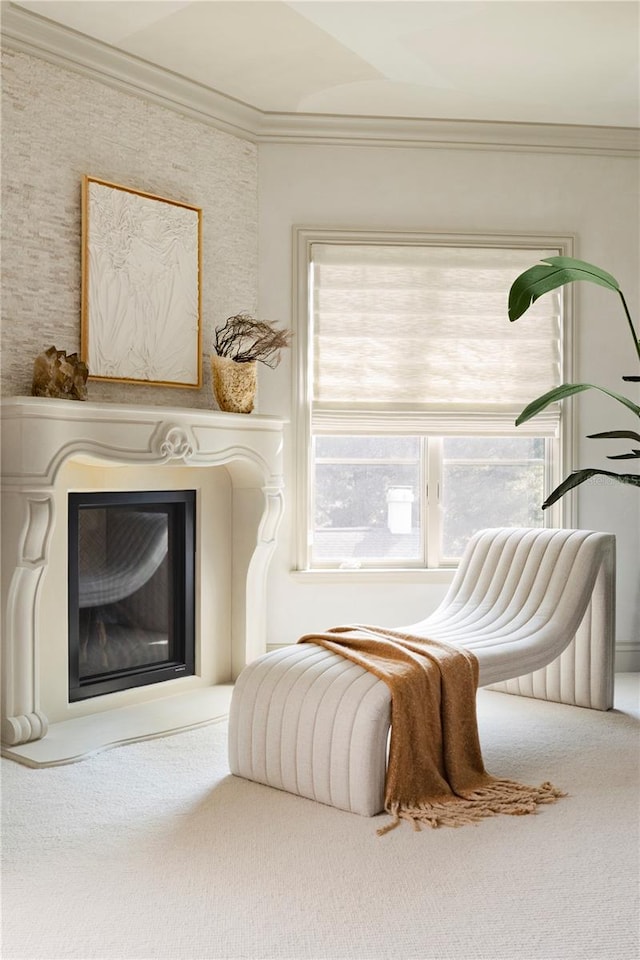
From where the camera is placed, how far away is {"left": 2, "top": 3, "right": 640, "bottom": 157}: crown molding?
13.1ft

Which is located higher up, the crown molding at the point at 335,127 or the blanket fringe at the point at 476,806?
the crown molding at the point at 335,127

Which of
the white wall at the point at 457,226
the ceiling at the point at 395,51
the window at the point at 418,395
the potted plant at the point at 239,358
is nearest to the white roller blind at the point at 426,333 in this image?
the window at the point at 418,395

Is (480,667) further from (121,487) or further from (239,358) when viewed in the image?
(239,358)

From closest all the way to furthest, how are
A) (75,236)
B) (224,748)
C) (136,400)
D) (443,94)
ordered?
1. (224,748)
2. (75,236)
3. (136,400)
4. (443,94)

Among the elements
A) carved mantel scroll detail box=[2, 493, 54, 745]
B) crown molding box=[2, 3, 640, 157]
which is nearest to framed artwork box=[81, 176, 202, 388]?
crown molding box=[2, 3, 640, 157]

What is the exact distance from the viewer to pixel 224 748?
3.43 metres

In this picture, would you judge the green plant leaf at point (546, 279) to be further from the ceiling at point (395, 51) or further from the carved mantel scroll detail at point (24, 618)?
the carved mantel scroll detail at point (24, 618)

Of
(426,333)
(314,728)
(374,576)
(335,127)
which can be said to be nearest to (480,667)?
(314,728)

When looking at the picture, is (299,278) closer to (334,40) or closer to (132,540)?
(334,40)

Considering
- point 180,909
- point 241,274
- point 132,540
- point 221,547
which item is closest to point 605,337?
point 241,274

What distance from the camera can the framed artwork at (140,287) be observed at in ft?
12.6

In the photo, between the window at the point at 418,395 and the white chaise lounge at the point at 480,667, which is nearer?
the white chaise lounge at the point at 480,667

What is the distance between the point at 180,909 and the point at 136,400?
7.91ft

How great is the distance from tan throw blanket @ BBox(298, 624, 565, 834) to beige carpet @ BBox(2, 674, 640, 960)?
0.32 feet
